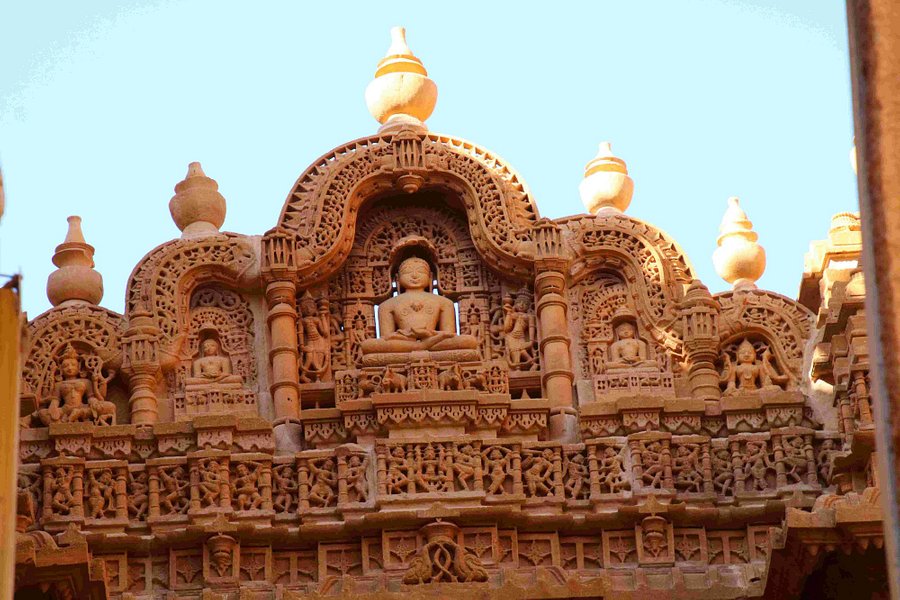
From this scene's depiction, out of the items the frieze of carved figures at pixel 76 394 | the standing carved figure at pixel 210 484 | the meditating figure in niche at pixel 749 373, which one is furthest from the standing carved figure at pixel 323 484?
the meditating figure in niche at pixel 749 373

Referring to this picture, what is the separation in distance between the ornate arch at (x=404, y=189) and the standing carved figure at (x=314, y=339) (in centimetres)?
27

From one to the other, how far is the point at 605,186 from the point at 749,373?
276 centimetres

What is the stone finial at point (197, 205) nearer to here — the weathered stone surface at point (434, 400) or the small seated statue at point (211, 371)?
the weathered stone surface at point (434, 400)

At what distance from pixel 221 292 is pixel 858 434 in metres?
6.69

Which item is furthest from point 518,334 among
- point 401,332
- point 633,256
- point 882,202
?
point 882,202

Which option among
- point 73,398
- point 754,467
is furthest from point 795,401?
point 73,398

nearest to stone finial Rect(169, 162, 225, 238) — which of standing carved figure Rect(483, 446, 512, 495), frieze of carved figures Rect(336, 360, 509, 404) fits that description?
frieze of carved figures Rect(336, 360, 509, 404)

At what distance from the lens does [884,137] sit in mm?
9578

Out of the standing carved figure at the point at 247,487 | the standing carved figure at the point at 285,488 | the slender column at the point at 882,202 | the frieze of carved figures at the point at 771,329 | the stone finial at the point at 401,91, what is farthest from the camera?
the stone finial at the point at 401,91

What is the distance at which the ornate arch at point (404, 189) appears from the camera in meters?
21.3

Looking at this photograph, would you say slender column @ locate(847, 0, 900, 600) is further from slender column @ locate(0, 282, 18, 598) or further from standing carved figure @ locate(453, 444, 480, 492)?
standing carved figure @ locate(453, 444, 480, 492)

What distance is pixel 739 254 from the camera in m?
22.0

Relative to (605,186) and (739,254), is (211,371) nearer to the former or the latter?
(605,186)

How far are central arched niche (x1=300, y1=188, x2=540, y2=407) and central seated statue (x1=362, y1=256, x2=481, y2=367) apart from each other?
0.21 meters
